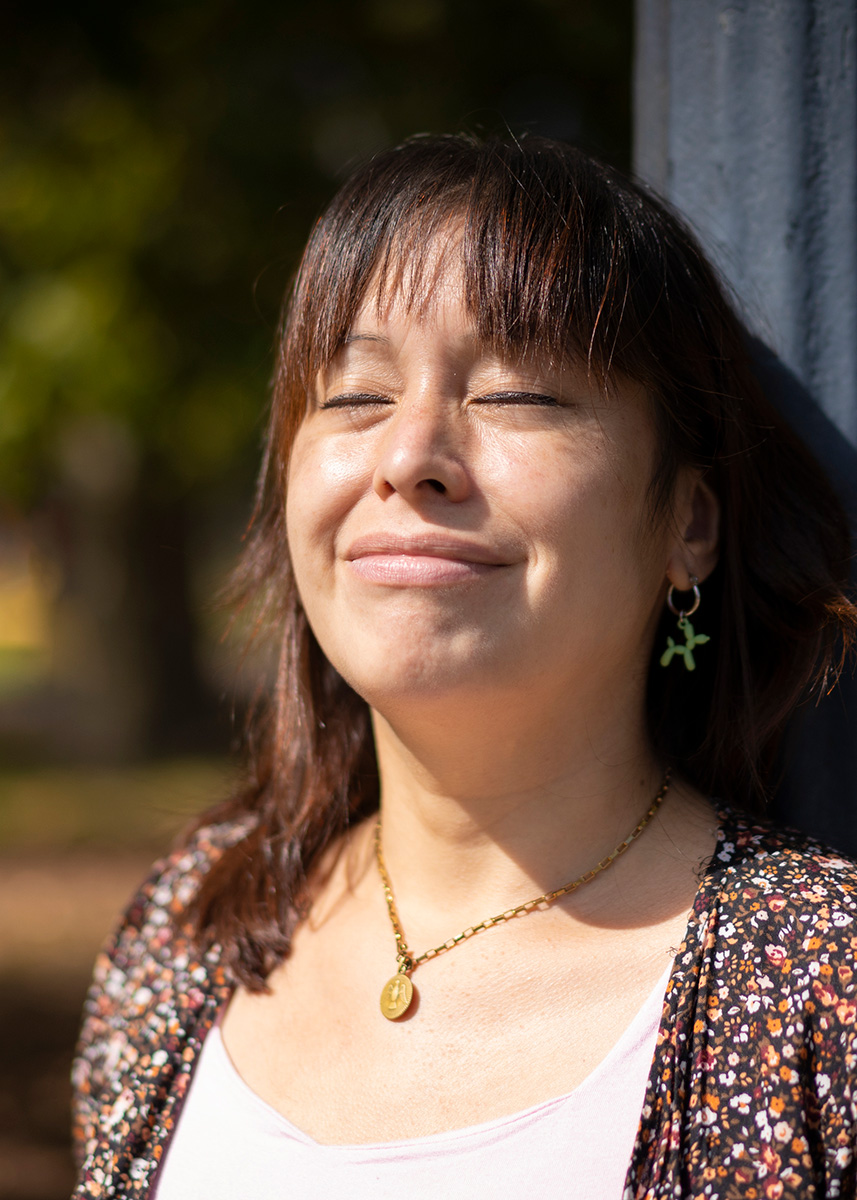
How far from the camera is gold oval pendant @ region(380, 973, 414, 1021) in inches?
66.2

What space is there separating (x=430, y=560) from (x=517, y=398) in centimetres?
27

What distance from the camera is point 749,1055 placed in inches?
54.7

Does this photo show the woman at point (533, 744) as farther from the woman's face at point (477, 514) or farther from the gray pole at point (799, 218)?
the gray pole at point (799, 218)

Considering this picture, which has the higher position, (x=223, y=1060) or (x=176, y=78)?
(x=176, y=78)

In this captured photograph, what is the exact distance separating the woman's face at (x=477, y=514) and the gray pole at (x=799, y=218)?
49 cm

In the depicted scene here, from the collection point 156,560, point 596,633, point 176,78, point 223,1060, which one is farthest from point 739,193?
point 156,560

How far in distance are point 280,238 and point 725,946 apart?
4.32 meters

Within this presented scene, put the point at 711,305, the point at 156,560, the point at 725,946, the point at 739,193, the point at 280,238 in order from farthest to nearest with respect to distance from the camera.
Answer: the point at 156,560, the point at 280,238, the point at 739,193, the point at 711,305, the point at 725,946

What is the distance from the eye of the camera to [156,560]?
9922 millimetres

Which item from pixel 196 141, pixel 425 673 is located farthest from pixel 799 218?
pixel 196 141

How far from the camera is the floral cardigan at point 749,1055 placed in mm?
1330

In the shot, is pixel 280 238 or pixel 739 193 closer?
pixel 739 193

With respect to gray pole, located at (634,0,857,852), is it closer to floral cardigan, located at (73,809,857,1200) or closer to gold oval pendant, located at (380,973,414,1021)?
floral cardigan, located at (73,809,857,1200)

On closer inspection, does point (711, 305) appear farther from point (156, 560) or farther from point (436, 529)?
point (156, 560)
